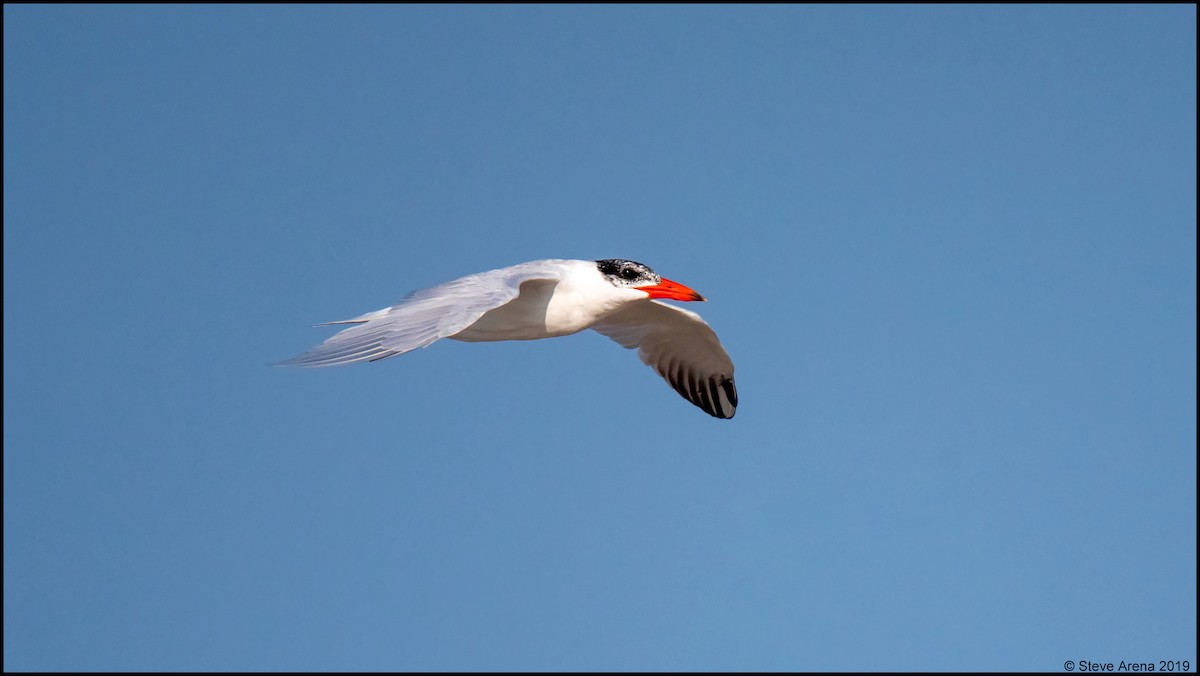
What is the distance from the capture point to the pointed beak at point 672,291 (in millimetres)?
10695

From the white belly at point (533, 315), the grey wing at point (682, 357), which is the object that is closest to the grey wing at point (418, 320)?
the white belly at point (533, 315)

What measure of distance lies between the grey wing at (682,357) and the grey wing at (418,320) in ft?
10.2

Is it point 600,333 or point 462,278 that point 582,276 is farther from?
point 600,333

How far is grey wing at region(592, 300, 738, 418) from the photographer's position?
1267cm

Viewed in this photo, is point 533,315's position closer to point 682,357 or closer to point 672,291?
point 672,291

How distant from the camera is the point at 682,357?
42.3 feet

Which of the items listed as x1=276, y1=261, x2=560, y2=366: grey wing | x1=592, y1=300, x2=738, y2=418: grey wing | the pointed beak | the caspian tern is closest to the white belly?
the caspian tern

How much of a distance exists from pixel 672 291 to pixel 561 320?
1029 millimetres

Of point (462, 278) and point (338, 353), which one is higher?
point (462, 278)

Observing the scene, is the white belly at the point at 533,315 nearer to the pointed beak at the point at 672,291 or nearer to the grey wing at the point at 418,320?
the grey wing at the point at 418,320

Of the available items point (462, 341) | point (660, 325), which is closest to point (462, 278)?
point (462, 341)

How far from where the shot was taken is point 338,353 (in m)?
7.79

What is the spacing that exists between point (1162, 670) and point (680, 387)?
5027mm

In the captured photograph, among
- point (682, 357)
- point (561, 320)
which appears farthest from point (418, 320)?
point (682, 357)
